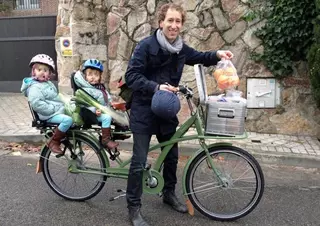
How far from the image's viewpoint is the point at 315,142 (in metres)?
6.23

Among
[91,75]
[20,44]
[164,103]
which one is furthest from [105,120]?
[20,44]

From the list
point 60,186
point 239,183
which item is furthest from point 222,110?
point 60,186

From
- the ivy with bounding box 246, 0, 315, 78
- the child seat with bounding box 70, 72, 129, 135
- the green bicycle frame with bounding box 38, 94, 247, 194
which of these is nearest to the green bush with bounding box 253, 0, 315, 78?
the ivy with bounding box 246, 0, 315, 78

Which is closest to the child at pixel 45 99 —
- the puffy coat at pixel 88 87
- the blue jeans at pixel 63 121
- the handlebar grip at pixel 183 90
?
the blue jeans at pixel 63 121

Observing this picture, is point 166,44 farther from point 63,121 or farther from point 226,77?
point 63,121

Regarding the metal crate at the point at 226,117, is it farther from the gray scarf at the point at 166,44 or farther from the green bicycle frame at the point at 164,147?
the gray scarf at the point at 166,44

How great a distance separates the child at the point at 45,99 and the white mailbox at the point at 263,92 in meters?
3.71

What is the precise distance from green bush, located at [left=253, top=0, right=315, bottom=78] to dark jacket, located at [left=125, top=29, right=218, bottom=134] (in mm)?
3023

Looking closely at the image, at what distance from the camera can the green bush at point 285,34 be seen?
618 centimetres

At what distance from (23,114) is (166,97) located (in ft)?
17.7

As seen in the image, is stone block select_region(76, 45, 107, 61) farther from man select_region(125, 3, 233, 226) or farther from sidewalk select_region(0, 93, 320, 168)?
man select_region(125, 3, 233, 226)

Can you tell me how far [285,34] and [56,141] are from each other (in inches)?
158

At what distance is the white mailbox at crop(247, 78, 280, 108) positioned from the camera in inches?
263

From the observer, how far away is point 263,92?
6.71 metres
